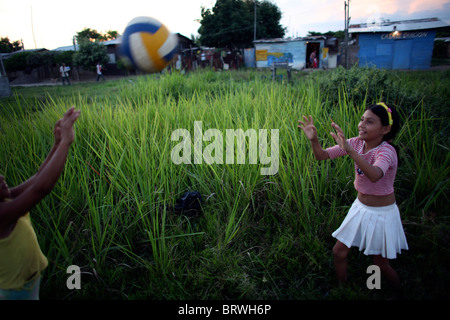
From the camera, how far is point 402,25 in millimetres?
16469

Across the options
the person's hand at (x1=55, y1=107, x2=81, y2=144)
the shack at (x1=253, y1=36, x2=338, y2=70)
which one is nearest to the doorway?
the shack at (x1=253, y1=36, x2=338, y2=70)

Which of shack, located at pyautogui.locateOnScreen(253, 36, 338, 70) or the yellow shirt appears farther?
shack, located at pyautogui.locateOnScreen(253, 36, 338, 70)

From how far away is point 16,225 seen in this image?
1122mm

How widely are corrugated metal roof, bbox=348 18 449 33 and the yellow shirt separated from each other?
20.9 meters

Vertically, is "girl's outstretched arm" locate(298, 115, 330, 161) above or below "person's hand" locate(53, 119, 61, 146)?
below

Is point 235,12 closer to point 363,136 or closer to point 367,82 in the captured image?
point 367,82

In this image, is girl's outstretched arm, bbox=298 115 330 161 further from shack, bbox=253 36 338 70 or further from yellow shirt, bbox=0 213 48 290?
shack, bbox=253 36 338 70

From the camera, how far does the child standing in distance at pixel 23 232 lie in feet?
3.42

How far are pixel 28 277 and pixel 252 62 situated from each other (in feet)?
89.2

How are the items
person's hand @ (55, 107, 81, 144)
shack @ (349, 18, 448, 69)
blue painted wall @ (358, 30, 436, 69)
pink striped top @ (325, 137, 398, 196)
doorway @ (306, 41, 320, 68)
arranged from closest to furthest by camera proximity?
person's hand @ (55, 107, 81, 144), pink striped top @ (325, 137, 398, 196), shack @ (349, 18, 448, 69), blue painted wall @ (358, 30, 436, 69), doorway @ (306, 41, 320, 68)

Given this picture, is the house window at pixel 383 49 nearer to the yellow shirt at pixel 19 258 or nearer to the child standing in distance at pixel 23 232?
the child standing in distance at pixel 23 232

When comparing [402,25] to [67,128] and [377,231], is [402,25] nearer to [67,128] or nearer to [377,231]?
[377,231]

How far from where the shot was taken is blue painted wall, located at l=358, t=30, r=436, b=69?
16359 mm
